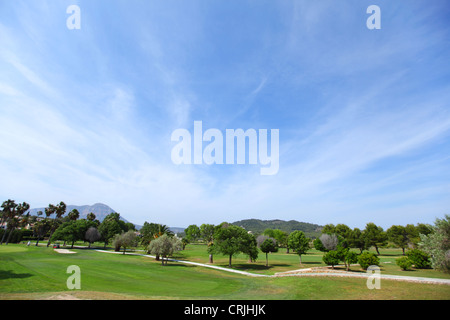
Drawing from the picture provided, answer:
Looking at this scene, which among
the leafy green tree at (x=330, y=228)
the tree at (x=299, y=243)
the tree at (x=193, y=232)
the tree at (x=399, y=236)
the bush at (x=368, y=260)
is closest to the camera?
the bush at (x=368, y=260)

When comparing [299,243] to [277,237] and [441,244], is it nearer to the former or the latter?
[441,244]

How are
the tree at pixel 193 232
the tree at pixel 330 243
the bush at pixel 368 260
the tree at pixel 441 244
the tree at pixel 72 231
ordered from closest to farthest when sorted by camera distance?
the tree at pixel 441 244
the bush at pixel 368 260
the tree at pixel 330 243
the tree at pixel 72 231
the tree at pixel 193 232

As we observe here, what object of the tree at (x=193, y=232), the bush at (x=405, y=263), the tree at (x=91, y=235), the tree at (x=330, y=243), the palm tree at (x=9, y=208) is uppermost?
the palm tree at (x=9, y=208)

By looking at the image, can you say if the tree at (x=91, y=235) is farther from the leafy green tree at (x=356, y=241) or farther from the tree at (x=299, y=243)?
the leafy green tree at (x=356, y=241)

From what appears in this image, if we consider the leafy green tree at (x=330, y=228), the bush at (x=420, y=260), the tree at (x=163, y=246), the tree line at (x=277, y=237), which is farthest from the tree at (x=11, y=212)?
the leafy green tree at (x=330, y=228)

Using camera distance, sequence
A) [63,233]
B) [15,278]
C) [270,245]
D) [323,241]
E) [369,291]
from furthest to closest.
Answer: [63,233] < [323,241] < [270,245] < [15,278] < [369,291]

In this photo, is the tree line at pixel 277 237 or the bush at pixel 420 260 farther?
the bush at pixel 420 260

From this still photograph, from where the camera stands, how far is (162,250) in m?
45.0

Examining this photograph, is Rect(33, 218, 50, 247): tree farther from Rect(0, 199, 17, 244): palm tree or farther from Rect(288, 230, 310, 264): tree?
Rect(288, 230, 310, 264): tree

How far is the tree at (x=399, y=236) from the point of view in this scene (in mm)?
76875

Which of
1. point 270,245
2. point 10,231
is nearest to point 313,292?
point 270,245
